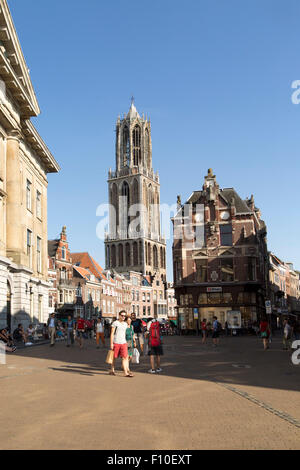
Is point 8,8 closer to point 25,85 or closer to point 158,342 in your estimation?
point 25,85

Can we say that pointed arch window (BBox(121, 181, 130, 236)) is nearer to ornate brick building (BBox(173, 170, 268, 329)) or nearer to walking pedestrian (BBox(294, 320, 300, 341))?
ornate brick building (BBox(173, 170, 268, 329))

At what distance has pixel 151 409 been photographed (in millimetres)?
8969

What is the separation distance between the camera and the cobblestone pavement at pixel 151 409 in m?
6.60

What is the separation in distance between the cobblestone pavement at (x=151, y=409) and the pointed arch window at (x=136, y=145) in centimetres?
11649

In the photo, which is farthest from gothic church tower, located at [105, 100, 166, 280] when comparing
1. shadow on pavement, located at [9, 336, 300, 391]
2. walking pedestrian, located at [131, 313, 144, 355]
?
shadow on pavement, located at [9, 336, 300, 391]

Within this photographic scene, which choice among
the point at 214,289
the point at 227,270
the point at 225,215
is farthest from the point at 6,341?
the point at 225,215

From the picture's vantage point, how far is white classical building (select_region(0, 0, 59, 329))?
1154 inches

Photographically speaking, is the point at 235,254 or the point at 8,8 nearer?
Answer: the point at 8,8

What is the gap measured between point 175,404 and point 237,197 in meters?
53.4

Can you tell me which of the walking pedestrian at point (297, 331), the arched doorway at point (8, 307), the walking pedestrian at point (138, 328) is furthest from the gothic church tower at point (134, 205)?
the walking pedestrian at point (138, 328)

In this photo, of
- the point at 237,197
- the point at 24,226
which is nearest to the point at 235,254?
the point at 237,197

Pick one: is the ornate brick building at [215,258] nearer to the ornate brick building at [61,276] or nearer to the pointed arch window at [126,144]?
the ornate brick building at [61,276]

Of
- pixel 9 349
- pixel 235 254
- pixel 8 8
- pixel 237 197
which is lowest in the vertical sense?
pixel 9 349
